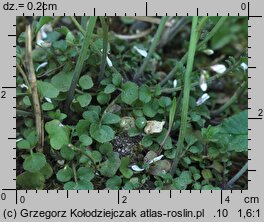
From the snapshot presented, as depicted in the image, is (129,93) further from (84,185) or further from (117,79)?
(84,185)

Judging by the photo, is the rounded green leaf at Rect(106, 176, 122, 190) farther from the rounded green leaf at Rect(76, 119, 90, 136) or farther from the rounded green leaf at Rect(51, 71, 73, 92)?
the rounded green leaf at Rect(51, 71, 73, 92)

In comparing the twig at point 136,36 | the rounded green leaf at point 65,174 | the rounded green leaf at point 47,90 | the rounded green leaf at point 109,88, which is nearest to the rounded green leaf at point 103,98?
the rounded green leaf at point 109,88

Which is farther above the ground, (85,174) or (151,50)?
(151,50)

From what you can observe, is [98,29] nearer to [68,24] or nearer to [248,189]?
[68,24]

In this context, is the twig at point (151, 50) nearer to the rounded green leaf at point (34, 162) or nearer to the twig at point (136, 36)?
the twig at point (136, 36)

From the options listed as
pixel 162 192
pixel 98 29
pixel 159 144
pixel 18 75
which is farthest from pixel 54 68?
pixel 162 192

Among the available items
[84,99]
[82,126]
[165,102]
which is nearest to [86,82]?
[84,99]

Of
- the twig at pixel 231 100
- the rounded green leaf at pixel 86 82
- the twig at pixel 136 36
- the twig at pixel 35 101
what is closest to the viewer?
the twig at pixel 35 101
